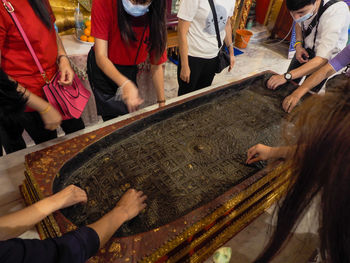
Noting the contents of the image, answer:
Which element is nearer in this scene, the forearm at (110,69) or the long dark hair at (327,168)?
the long dark hair at (327,168)

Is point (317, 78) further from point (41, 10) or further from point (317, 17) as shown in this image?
point (41, 10)

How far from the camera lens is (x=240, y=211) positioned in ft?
3.55

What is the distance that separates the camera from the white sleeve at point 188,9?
5.67ft

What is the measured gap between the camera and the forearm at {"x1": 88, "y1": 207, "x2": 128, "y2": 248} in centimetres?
77

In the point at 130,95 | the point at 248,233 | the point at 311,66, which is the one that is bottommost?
the point at 248,233

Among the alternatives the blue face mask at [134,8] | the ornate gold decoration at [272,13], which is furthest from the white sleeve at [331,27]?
the ornate gold decoration at [272,13]

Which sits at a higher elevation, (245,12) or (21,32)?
(21,32)

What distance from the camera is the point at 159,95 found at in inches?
68.3

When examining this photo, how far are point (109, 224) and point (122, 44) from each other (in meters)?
1.03

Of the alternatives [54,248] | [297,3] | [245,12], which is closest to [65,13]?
[297,3]

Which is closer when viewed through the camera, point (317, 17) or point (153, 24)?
point (153, 24)

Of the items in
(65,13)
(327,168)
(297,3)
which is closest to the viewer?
(327,168)

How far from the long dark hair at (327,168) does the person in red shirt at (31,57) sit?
115 centimetres

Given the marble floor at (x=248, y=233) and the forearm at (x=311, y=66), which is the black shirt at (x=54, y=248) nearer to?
the marble floor at (x=248, y=233)
